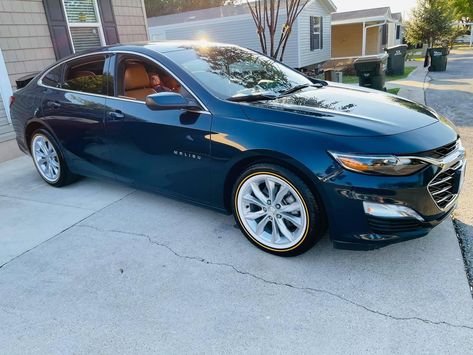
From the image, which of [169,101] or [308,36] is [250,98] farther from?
[308,36]

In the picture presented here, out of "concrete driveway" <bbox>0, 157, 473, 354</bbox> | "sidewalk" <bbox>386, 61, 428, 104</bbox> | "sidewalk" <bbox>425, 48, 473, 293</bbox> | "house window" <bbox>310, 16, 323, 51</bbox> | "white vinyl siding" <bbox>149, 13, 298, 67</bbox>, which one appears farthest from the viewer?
"house window" <bbox>310, 16, 323, 51</bbox>

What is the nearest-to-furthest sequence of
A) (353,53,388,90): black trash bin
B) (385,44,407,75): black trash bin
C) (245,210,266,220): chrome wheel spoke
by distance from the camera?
1. (245,210,266,220): chrome wheel spoke
2. (353,53,388,90): black trash bin
3. (385,44,407,75): black trash bin

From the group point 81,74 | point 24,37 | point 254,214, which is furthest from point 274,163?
point 24,37

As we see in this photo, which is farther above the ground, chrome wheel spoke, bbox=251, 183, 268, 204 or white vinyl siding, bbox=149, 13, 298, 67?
white vinyl siding, bbox=149, 13, 298, 67

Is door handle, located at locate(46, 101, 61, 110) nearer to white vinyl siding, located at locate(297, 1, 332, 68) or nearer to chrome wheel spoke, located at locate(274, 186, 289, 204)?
chrome wheel spoke, located at locate(274, 186, 289, 204)

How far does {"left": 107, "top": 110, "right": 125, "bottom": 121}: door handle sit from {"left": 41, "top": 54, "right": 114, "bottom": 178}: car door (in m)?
0.14

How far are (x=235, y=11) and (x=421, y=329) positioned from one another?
719 inches

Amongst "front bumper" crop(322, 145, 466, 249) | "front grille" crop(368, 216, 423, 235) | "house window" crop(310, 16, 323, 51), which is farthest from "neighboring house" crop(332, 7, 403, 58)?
"front grille" crop(368, 216, 423, 235)

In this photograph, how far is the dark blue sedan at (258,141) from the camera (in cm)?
245

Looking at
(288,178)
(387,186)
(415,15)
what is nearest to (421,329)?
(387,186)

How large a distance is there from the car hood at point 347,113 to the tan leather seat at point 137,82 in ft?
4.26

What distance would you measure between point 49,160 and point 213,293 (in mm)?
3086

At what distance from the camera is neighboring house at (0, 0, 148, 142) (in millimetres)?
6297

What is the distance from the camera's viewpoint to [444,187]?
2.62m
